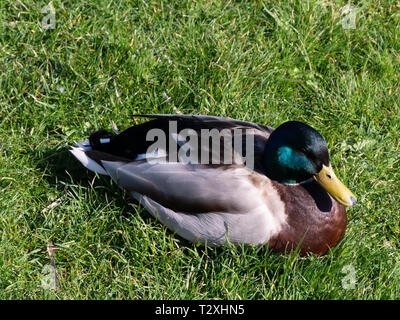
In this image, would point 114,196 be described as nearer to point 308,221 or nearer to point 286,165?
point 286,165

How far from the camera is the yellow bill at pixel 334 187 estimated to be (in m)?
3.48

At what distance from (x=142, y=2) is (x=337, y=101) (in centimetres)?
178

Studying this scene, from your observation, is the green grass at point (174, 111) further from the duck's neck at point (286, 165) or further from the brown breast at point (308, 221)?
the duck's neck at point (286, 165)

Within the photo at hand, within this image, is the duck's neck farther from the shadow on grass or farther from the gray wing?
the shadow on grass

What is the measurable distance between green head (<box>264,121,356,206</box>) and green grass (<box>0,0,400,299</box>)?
0.39 meters

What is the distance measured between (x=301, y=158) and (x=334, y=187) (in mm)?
249

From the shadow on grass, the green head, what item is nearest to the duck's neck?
the green head

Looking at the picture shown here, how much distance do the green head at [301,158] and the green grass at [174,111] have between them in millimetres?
391

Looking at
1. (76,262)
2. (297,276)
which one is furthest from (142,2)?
(297,276)

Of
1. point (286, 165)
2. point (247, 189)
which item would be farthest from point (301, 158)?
point (247, 189)

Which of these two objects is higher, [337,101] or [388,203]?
[337,101]

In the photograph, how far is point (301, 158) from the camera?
3.48 metres

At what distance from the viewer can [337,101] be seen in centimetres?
460
